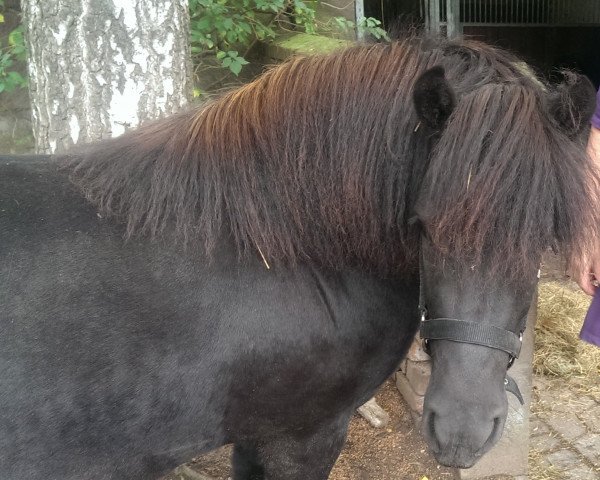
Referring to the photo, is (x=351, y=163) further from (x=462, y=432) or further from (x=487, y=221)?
(x=462, y=432)

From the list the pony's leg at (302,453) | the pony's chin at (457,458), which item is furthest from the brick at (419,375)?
the pony's chin at (457,458)

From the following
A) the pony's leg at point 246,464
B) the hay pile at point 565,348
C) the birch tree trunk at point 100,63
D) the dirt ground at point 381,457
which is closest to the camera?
the pony's leg at point 246,464

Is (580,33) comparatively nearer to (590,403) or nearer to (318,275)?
(590,403)

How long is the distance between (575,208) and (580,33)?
29.2 ft

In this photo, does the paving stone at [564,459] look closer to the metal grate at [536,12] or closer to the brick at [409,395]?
the brick at [409,395]

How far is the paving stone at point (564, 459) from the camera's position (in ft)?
9.20

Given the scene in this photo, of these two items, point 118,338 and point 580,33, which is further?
point 580,33

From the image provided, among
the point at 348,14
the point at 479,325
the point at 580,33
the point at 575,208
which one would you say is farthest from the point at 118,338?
the point at 580,33

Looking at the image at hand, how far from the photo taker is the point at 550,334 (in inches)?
148

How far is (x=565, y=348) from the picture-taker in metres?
3.69

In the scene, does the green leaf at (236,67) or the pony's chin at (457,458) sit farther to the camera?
the green leaf at (236,67)

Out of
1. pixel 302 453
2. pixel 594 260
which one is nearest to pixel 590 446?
pixel 594 260

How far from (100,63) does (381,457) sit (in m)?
2.29

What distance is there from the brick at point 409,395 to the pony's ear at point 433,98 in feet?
6.14
